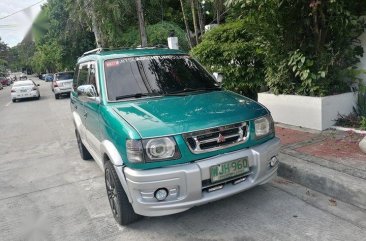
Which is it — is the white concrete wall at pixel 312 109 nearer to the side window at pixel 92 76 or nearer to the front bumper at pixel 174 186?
the front bumper at pixel 174 186

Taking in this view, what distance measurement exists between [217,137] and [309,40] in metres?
3.79

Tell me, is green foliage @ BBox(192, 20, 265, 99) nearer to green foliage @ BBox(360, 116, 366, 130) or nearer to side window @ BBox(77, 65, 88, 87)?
green foliage @ BBox(360, 116, 366, 130)

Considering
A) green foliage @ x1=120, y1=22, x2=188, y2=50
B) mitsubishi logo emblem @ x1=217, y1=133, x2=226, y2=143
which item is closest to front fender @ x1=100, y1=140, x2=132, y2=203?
mitsubishi logo emblem @ x1=217, y1=133, x2=226, y2=143

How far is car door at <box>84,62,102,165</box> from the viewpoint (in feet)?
14.8

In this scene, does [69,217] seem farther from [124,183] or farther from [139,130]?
[139,130]

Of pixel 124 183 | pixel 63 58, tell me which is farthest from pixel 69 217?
pixel 63 58

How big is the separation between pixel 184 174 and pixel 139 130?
1.98 feet

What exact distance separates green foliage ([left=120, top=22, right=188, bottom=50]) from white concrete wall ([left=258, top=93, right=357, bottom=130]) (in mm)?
8772

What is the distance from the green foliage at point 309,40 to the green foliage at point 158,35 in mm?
8591

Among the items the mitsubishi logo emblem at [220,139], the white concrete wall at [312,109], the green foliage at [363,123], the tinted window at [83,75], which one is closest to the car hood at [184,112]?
the mitsubishi logo emblem at [220,139]

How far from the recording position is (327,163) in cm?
470

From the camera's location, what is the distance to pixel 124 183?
11.6ft

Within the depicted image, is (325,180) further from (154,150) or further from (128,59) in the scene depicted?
(128,59)

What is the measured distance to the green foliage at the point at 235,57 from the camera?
7.96m
